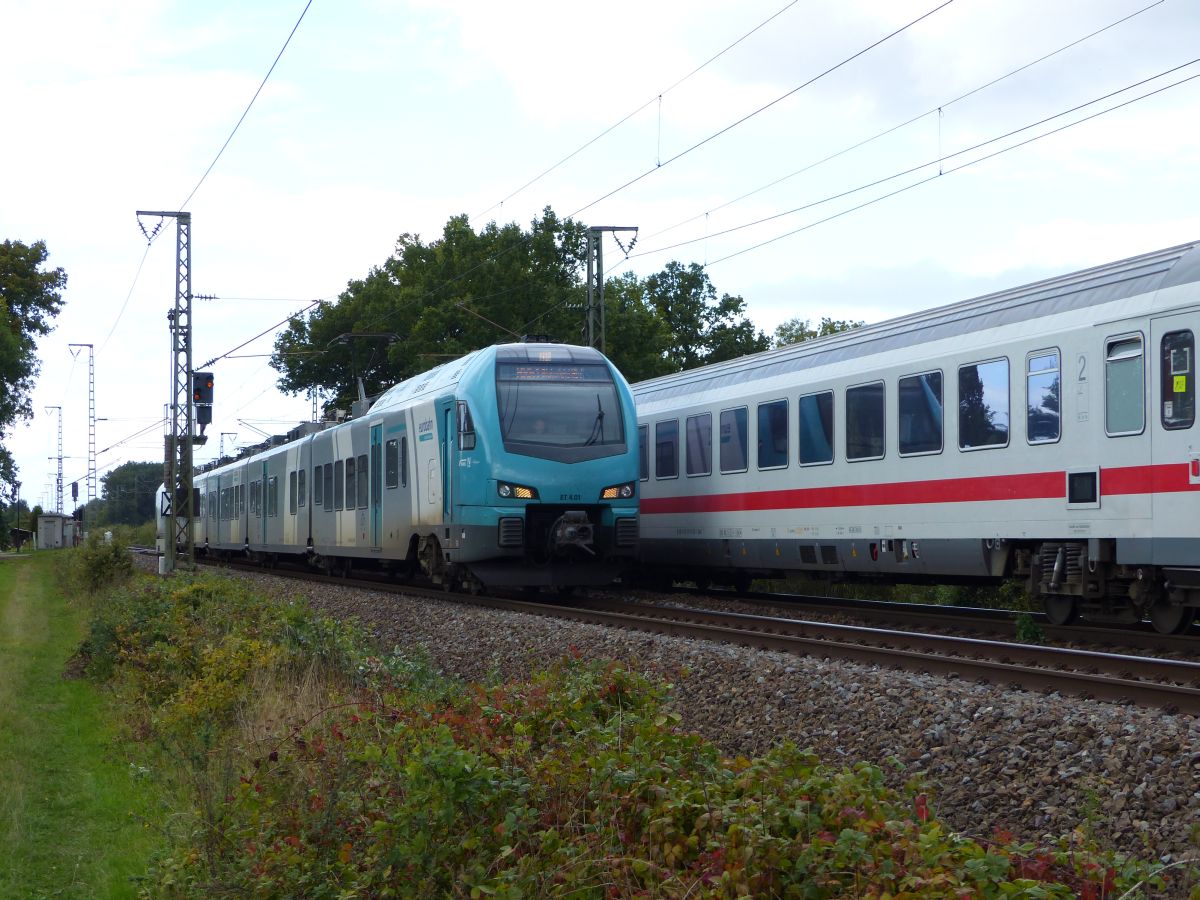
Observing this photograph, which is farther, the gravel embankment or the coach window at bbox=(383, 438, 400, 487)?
the coach window at bbox=(383, 438, 400, 487)

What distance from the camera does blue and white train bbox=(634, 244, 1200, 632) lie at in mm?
11328

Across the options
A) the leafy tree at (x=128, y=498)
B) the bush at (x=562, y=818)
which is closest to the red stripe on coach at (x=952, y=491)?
the bush at (x=562, y=818)

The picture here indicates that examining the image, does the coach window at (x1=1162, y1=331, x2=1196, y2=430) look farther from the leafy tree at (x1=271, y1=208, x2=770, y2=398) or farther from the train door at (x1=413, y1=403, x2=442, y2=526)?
the leafy tree at (x1=271, y1=208, x2=770, y2=398)

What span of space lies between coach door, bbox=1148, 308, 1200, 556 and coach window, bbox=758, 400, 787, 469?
6511 mm

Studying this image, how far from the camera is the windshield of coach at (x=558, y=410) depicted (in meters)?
17.2

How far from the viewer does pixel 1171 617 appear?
11.7 m

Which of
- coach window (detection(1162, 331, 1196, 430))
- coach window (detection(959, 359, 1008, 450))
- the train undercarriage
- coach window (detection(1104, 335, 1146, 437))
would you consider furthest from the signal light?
coach window (detection(1162, 331, 1196, 430))

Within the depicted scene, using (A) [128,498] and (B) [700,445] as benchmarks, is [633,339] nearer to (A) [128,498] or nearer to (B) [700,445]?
(B) [700,445]

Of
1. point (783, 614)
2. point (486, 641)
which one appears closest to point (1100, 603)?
point (783, 614)

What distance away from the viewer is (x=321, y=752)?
6660 mm

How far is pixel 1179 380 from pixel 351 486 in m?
16.1

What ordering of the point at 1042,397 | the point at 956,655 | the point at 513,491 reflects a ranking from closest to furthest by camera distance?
the point at 956,655 → the point at 1042,397 → the point at 513,491

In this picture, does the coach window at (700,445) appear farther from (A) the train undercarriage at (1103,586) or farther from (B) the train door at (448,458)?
(A) the train undercarriage at (1103,586)

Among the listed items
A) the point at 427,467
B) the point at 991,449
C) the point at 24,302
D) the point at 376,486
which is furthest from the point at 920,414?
the point at 24,302
